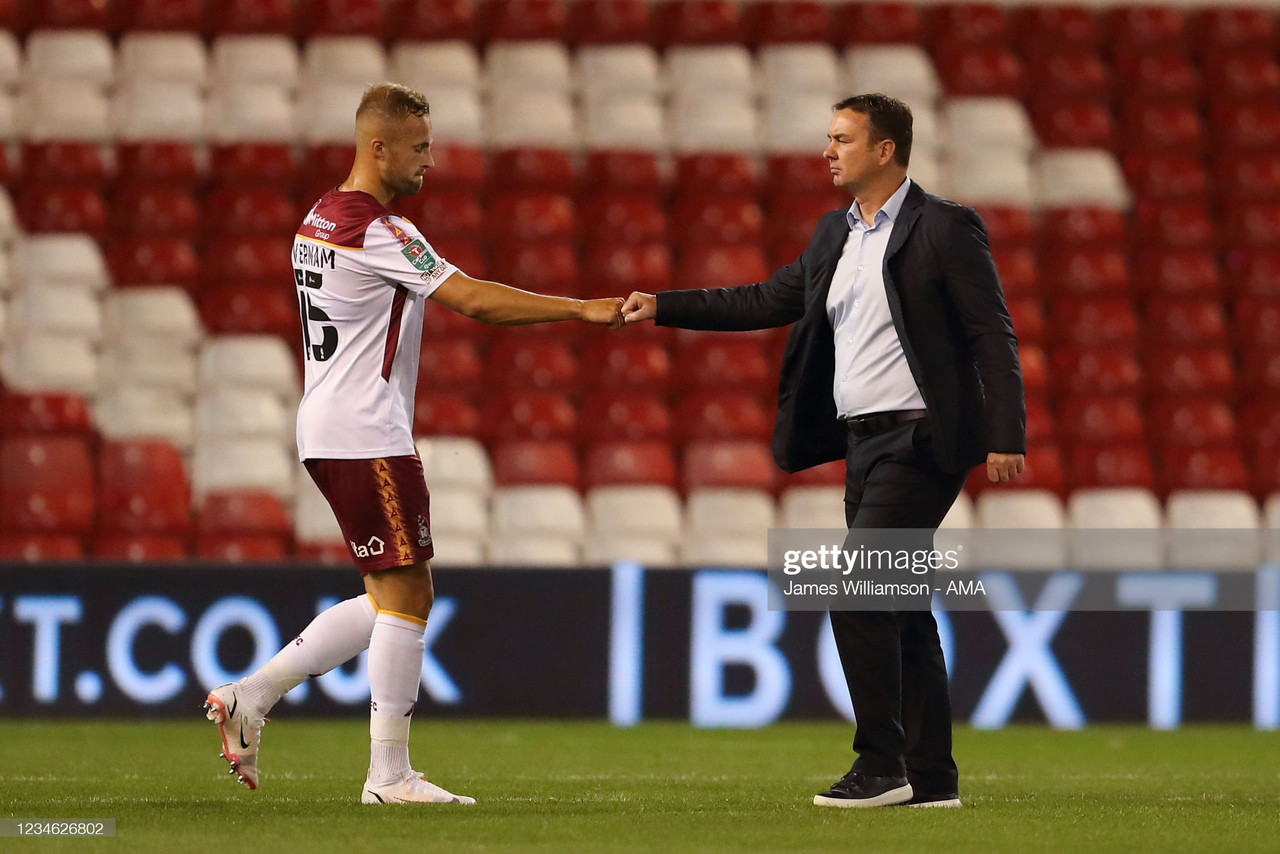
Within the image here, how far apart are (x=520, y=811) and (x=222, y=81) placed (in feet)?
21.3

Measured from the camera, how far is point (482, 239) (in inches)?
361

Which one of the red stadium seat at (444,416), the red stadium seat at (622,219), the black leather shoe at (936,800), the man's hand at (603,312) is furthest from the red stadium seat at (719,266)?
the black leather shoe at (936,800)

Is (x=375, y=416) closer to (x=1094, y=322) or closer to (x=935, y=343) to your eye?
(x=935, y=343)

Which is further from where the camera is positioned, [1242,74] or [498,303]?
[1242,74]

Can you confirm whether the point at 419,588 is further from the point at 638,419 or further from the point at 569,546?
the point at 638,419

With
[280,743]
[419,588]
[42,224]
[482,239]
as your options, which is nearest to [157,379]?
[42,224]

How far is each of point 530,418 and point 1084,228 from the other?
3.56 metres

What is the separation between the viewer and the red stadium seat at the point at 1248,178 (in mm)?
9883

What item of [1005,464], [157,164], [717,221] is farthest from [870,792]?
[157,164]

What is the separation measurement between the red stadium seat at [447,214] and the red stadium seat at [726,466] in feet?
6.03

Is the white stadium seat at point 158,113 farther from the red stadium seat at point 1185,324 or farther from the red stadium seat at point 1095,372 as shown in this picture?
the red stadium seat at point 1185,324

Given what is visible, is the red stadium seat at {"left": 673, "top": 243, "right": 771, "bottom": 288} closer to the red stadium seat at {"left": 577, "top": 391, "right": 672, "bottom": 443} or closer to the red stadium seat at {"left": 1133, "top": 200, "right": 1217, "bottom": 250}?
the red stadium seat at {"left": 577, "top": 391, "right": 672, "bottom": 443}

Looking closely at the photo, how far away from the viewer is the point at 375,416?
4082 mm

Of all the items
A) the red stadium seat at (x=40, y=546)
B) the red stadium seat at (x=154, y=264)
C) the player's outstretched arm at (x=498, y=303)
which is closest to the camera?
the player's outstretched arm at (x=498, y=303)
